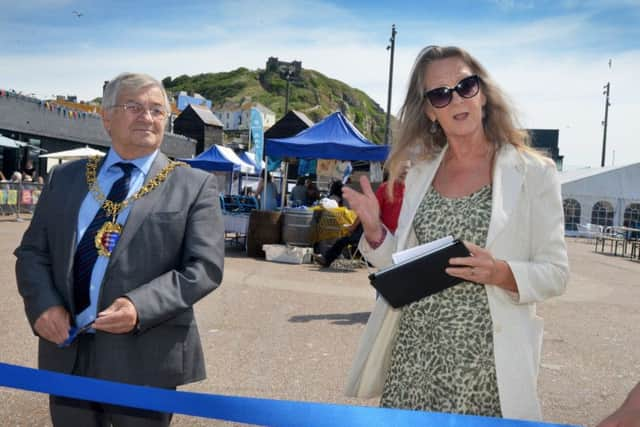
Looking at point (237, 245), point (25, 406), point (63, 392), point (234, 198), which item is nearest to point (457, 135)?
point (63, 392)

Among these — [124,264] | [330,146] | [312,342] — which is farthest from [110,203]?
[330,146]

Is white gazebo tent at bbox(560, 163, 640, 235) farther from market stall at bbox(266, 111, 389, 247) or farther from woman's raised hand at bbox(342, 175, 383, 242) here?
woman's raised hand at bbox(342, 175, 383, 242)

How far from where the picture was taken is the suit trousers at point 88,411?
2.06 metres

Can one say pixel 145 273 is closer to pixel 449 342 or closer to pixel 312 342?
pixel 449 342

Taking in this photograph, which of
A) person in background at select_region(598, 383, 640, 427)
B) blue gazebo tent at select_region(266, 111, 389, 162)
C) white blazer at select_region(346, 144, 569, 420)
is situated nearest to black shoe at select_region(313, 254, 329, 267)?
blue gazebo tent at select_region(266, 111, 389, 162)

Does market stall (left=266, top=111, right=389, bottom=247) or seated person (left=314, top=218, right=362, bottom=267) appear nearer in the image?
seated person (left=314, top=218, right=362, bottom=267)

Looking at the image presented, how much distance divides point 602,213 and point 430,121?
2678cm

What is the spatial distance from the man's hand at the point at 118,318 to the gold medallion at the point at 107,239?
0.23 meters

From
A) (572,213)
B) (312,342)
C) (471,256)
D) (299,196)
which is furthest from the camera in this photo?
(572,213)

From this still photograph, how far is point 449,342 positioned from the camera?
191 cm

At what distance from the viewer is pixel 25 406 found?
3.80m

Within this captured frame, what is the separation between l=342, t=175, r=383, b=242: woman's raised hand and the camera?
83.8 inches

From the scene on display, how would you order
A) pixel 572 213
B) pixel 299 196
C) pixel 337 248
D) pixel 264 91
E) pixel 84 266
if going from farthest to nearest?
pixel 264 91 < pixel 572 213 < pixel 299 196 < pixel 337 248 < pixel 84 266

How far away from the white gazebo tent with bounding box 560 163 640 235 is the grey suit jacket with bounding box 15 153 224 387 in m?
25.7
